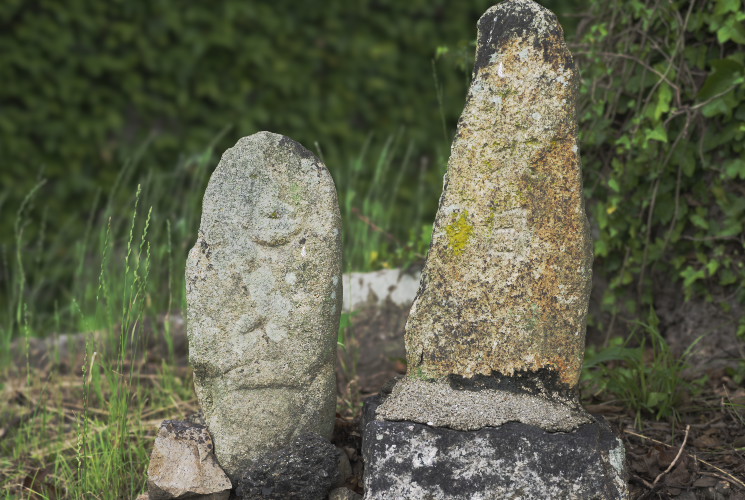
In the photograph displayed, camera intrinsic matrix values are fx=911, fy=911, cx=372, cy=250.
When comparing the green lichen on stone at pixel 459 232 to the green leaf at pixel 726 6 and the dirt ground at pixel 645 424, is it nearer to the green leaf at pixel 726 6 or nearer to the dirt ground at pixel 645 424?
the dirt ground at pixel 645 424

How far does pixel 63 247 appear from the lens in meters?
5.59

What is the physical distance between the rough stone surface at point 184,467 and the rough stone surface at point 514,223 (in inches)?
26.9

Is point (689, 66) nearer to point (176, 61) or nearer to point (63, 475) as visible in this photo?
point (63, 475)

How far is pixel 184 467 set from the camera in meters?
2.51

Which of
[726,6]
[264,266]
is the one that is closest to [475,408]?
[264,266]

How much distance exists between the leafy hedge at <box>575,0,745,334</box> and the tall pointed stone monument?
39.1 inches

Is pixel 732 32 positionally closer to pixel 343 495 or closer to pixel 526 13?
pixel 526 13

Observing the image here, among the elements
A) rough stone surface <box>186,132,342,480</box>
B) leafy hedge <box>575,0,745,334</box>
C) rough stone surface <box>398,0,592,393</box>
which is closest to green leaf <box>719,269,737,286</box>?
leafy hedge <box>575,0,745,334</box>

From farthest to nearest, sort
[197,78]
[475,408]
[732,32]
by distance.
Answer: [197,78] < [732,32] < [475,408]

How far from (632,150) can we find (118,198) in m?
3.22

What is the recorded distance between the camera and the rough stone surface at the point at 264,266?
2494 millimetres

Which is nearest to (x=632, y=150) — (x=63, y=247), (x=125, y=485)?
(x=125, y=485)

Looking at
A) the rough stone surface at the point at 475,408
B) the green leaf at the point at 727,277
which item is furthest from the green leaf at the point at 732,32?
the rough stone surface at the point at 475,408

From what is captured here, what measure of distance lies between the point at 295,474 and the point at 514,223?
2.94 ft
